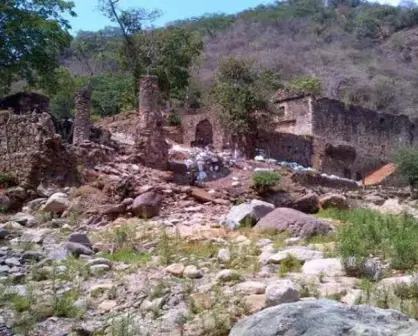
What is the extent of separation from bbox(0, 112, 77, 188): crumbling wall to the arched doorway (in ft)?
31.2

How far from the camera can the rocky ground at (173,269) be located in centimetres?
530

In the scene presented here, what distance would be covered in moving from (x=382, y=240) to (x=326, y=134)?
1890 centimetres

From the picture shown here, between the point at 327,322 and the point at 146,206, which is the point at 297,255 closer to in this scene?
the point at 327,322

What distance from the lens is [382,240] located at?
7.93 metres

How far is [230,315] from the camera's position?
5.40 meters

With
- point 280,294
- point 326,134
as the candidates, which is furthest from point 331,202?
point 326,134

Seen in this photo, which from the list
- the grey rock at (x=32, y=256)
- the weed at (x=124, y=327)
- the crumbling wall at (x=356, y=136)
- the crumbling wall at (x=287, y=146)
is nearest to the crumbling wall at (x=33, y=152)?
the grey rock at (x=32, y=256)

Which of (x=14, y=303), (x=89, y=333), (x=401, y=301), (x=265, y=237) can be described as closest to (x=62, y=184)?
(x=265, y=237)

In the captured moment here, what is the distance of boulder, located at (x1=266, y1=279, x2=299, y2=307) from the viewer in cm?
543

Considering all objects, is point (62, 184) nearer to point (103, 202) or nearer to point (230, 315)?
point (103, 202)

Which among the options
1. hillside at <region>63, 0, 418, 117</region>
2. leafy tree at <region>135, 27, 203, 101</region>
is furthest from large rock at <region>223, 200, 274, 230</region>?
hillside at <region>63, 0, 418, 117</region>

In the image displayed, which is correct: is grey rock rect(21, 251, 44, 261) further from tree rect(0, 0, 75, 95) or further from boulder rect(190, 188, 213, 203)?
tree rect(0, 0, 75, 95)

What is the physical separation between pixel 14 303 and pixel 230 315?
7.02 feet

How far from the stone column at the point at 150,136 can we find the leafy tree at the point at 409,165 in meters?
9.39
